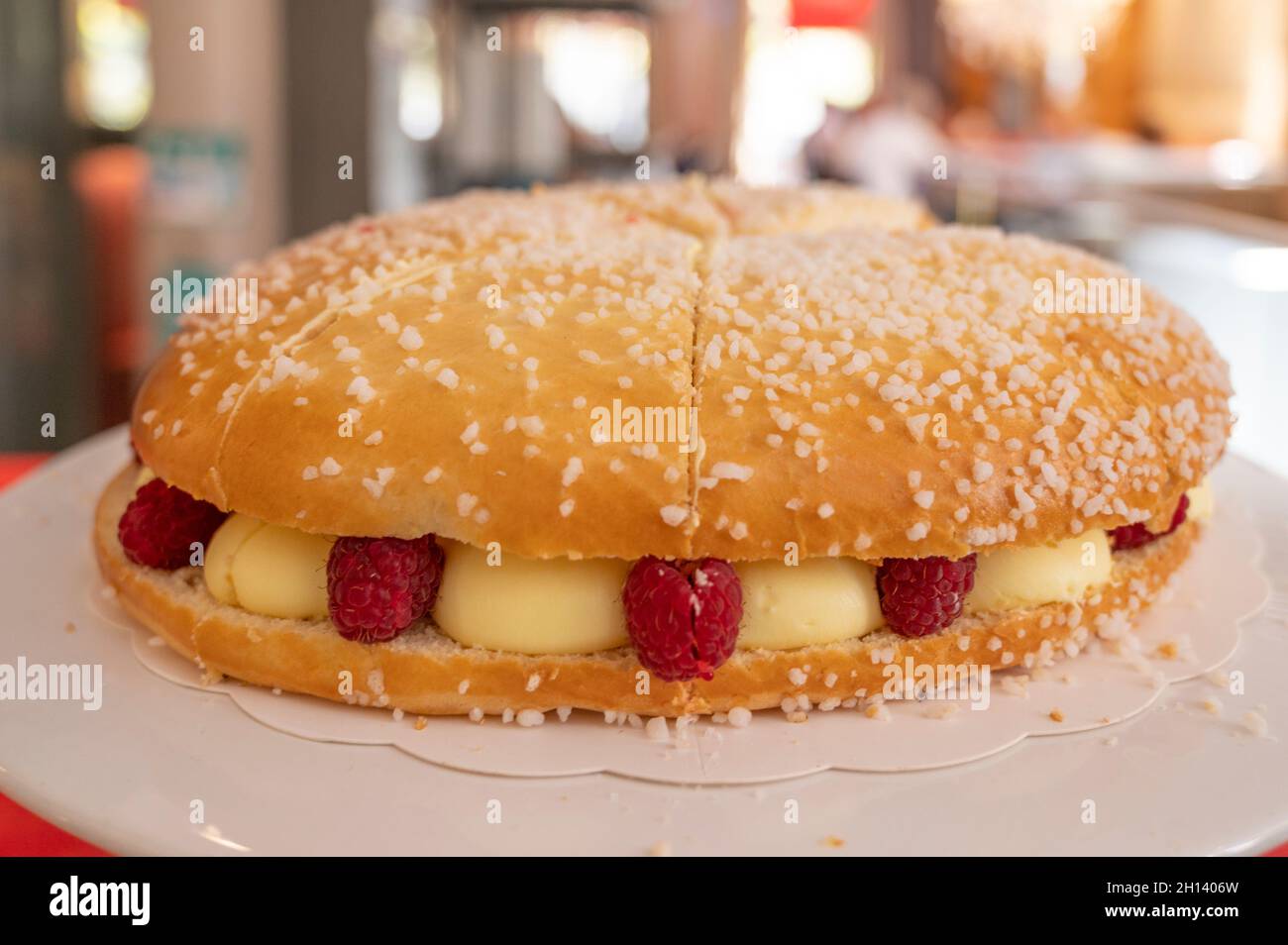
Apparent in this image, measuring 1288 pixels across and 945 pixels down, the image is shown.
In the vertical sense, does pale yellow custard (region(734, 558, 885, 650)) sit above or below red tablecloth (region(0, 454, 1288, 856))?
above

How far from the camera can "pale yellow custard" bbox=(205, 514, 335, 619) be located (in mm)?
1479

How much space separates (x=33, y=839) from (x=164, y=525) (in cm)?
45

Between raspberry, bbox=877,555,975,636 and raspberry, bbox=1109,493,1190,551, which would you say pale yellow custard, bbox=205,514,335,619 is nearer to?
raspberry, bbox=877,555,975,636

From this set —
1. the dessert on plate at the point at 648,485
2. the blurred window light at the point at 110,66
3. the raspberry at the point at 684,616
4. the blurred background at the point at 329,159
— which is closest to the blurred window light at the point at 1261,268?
the blurred background at the point at 329,159

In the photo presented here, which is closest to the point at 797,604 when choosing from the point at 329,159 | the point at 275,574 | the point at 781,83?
the point at 275,574

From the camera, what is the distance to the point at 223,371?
1603mm

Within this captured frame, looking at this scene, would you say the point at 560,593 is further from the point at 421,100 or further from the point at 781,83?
the point at 781,83

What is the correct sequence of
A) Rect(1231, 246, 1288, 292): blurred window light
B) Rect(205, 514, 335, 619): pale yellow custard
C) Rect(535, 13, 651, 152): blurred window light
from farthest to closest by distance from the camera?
Rect(535, 13, 651, 152): blurred window light, Rect(1231, 246, 1288, 292): blurred window light, Rect(205, 514, 335, 619): pale yellow custard

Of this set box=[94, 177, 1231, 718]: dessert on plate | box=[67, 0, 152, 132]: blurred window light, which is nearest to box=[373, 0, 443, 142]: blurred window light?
box=[67, 0, 152, 132]: blurred window light

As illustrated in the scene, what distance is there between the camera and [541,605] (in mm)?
1407

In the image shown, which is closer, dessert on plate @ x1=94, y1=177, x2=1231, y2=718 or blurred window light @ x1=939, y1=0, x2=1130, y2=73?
dessert on plate @ x1=94, y1=177, x2=1231, y2=718

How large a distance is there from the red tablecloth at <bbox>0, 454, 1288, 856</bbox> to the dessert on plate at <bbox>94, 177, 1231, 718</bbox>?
243mm

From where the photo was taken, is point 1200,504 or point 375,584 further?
point 1200,504
